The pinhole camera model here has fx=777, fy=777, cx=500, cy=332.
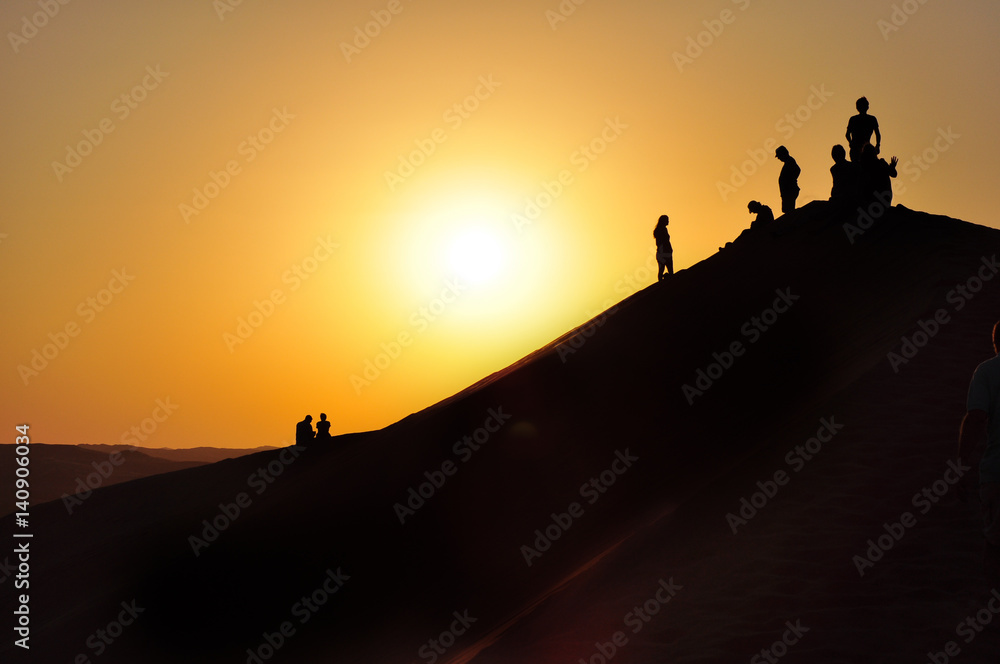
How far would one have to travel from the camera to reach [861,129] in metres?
17.2

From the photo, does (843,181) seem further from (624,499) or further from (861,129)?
(624,499)

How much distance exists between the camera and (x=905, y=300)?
13789 millimetres

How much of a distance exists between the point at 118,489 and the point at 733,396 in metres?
31.7

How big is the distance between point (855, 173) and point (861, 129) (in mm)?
1777

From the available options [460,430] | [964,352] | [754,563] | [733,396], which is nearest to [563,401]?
[460,430]
